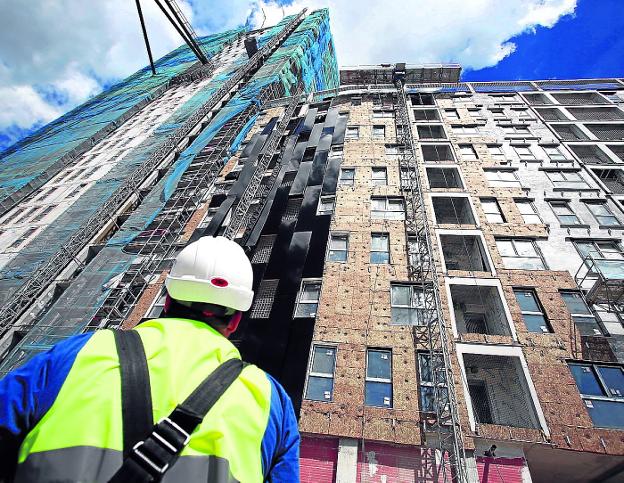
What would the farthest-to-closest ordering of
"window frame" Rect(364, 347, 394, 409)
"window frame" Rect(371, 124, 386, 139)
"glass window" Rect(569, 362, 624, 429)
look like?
"window frame" Rect(371, 124, 386, 139) < "window frame" Rect(364, 347, 394, 409) < "glass window" Rect(569, 362, 624, 429)

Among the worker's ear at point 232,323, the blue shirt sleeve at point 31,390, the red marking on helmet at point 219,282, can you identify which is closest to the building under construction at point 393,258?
the worker's ear at point 232,323

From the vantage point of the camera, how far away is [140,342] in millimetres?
1699

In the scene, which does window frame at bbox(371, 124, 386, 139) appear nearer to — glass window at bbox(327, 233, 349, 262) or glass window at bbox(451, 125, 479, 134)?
glass window at bbox(451, 125, 479, 134)

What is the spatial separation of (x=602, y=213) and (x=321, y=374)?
16804mm

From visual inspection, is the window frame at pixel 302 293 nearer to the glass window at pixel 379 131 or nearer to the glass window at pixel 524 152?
the glass window at pixel 379 131

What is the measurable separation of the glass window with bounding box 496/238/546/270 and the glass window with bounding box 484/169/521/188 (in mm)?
4602

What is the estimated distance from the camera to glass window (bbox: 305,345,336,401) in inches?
456

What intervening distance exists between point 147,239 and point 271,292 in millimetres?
9587

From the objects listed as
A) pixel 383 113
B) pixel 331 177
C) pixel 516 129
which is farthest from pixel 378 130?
pixel 516 129

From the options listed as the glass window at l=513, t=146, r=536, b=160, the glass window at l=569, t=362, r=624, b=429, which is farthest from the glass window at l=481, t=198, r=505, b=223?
the glass window at l=569, t=362, r=624, b=429

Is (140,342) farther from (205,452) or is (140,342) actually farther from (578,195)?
(578,195)

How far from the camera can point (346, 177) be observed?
20.6 metres

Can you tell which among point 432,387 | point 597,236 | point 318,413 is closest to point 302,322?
point 318,413

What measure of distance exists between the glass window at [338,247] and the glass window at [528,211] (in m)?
9.27
